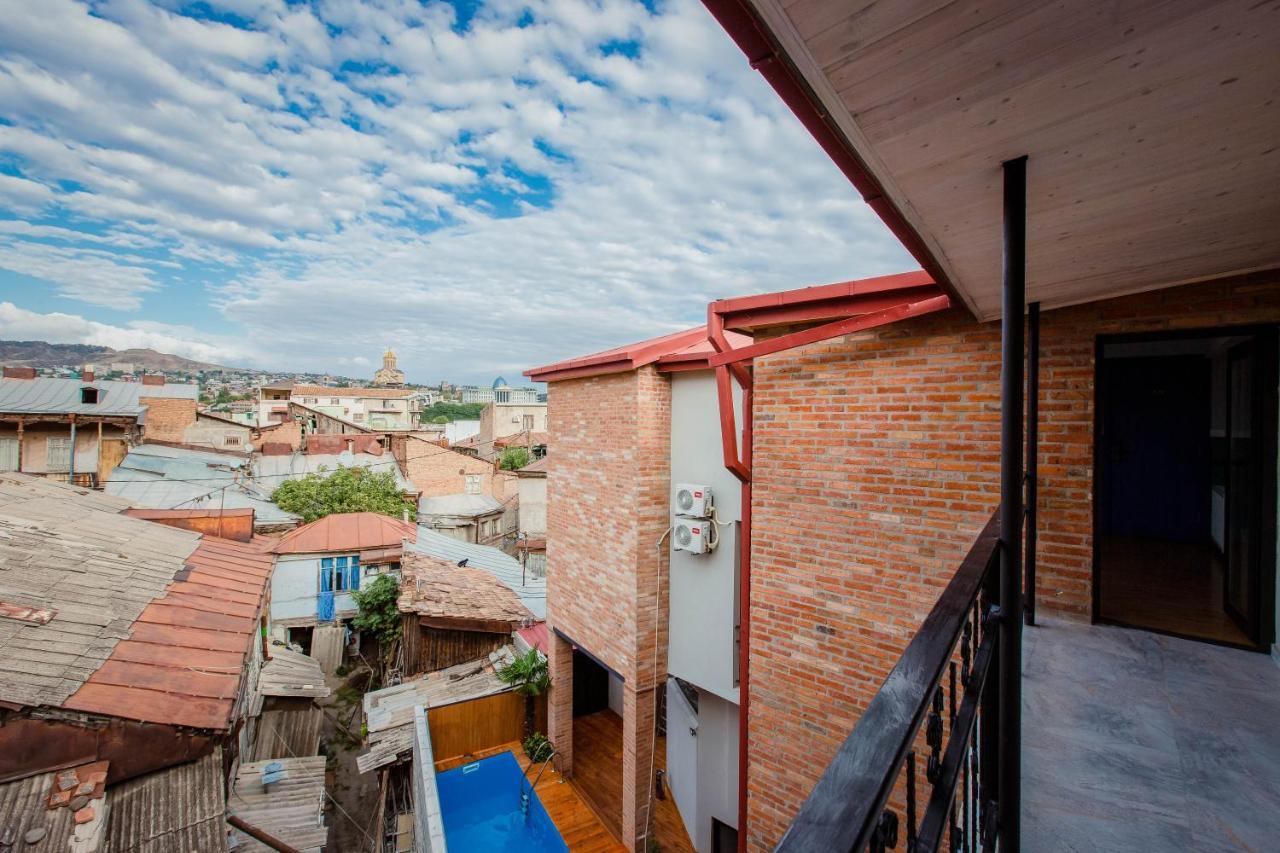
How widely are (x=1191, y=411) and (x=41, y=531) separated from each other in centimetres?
1438

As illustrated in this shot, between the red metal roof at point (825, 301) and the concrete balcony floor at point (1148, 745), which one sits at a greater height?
the red metal roof at point (825, 301)

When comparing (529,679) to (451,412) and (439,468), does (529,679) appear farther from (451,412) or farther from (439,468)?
(451,412)

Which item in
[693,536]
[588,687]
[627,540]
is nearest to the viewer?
[693,536]

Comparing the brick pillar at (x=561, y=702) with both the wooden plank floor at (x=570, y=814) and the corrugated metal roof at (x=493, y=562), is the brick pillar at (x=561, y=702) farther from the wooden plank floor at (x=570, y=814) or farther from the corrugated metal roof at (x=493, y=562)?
the corrugated metal roof at (x=493, y=562)

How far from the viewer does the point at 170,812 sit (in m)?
4.50

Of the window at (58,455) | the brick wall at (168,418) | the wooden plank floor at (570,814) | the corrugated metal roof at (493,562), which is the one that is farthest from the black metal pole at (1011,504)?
the brick wall at (168,418)

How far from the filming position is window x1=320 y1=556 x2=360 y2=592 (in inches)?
664

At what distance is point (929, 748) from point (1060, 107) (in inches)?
56.6

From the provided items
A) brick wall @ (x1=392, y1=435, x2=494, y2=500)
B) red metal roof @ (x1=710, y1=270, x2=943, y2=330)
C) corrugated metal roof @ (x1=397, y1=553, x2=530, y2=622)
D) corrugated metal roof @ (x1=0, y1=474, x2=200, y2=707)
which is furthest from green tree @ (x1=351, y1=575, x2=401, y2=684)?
red metal roof @ (x1=710, y1=270, x2=943, y2=330)

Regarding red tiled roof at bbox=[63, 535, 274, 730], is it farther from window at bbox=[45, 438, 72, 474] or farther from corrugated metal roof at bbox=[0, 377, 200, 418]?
corrugated metal roof at bbox=[0, 377, 200, 418]

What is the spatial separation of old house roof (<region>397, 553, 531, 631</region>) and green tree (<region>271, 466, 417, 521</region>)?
32.6ft

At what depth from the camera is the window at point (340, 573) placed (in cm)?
1688

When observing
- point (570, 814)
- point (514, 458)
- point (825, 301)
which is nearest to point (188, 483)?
point (514, 458)

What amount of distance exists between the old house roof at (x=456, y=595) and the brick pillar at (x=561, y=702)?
141 inches
